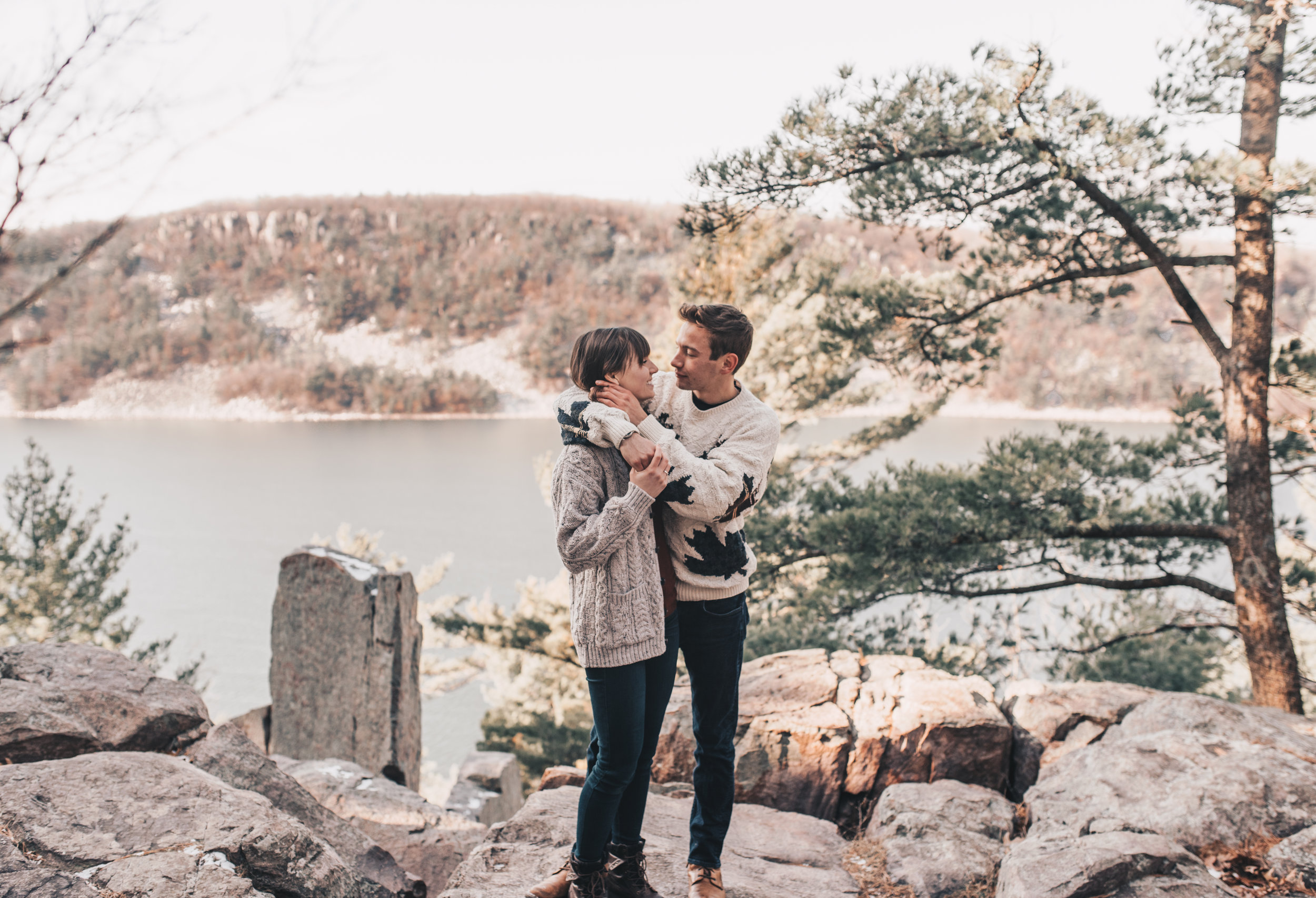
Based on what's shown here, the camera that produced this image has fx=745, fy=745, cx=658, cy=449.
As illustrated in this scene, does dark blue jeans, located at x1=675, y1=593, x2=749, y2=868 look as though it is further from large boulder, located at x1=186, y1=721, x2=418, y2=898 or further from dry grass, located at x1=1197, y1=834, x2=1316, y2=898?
dry grass, located at x1=1197, y1=834, x2=1316, y2=898

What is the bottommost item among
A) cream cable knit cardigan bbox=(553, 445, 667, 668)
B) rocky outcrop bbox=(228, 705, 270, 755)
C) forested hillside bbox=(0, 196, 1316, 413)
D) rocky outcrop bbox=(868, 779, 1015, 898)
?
rocky outcrop bbox=(228, 705, 270, 755)

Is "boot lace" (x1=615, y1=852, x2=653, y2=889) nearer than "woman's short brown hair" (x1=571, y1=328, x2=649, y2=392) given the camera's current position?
No

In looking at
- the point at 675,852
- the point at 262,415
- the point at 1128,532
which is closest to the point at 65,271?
the point at 675,852

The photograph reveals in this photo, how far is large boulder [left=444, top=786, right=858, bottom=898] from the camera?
240 cm

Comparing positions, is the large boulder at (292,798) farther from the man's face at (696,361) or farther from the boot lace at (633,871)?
the man's face at (696,361)

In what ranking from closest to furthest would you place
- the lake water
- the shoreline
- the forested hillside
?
the lake water → the shoreline → the forested hillside

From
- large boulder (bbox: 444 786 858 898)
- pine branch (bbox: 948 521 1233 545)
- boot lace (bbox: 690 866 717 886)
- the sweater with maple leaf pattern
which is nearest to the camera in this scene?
the sweater with maple leaf pattern

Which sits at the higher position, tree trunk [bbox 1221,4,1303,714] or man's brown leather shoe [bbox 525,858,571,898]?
tree trunk [bbox 1221,4,1303,714]

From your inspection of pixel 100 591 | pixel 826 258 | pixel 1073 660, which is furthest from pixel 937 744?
pixel 100 591

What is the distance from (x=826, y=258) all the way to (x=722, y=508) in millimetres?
9128

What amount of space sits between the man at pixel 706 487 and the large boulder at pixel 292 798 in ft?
4.75

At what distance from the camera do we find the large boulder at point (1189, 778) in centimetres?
267

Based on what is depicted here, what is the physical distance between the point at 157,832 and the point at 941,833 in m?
2.81

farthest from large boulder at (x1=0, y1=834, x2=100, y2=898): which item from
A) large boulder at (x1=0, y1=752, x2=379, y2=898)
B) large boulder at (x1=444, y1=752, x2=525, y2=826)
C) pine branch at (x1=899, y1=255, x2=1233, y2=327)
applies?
pine branch at (x1=899, y1=255, x2=1233, y2=327)
